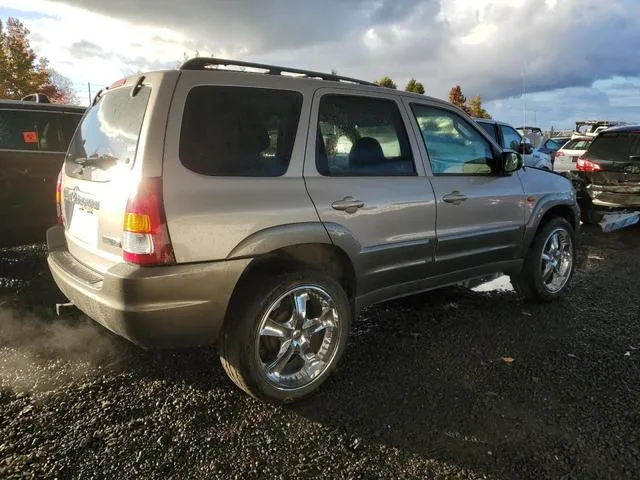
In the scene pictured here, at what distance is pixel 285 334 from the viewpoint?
2.94 metres

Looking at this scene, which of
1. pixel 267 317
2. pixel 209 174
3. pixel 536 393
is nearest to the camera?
pixel 209 174

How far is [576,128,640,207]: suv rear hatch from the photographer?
791cm

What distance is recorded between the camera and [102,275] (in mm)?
2633

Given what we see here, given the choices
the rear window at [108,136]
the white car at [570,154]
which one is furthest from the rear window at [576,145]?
the rear window at [108,136]

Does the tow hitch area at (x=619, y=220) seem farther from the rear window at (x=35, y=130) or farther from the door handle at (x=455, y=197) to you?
the rear window at (x=35, y=130)

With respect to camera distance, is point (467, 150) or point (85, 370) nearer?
point (85, 370)

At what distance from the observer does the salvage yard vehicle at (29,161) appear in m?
6.18

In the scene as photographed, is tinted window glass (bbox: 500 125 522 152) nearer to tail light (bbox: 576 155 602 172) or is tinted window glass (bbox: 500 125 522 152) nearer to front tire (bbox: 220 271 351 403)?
tail light (bbox: 576 155 602 172)

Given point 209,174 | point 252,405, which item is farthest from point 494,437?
point 209,174

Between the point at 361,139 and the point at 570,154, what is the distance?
14464 mm

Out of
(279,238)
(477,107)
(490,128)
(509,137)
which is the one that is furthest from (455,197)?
(477,107)

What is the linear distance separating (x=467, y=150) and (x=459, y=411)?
6.78ft

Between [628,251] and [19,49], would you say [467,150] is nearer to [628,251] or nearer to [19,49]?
[628,251]

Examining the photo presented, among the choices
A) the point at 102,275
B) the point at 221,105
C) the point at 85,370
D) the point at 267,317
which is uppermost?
the point at 221,105
